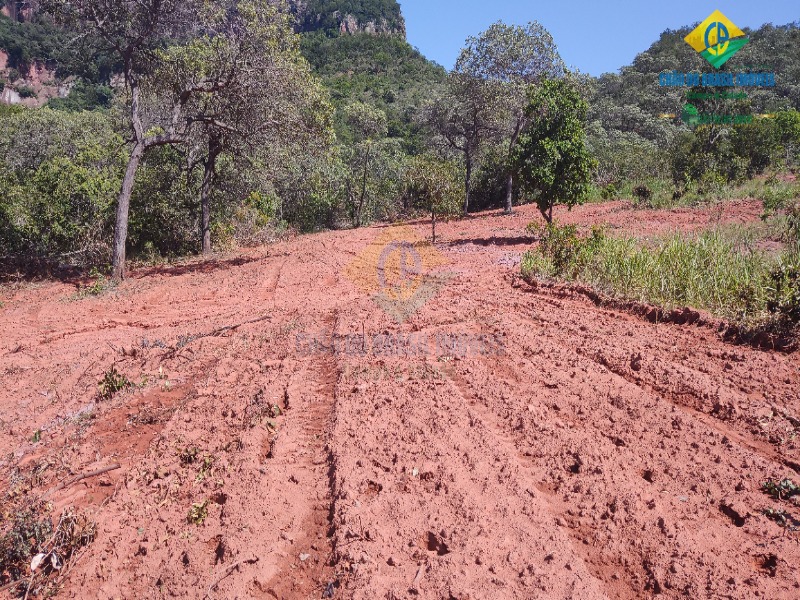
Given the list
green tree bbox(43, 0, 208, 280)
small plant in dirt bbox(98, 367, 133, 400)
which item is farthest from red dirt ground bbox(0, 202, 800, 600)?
green tree bbox(43, 0, 208, 280)

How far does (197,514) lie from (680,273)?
609 centimetres

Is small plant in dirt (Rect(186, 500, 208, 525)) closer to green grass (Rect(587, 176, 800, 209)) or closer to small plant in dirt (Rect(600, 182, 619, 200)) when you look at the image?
green grass (Rect(587, 176, 800, 209))

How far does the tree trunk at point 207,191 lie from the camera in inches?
523

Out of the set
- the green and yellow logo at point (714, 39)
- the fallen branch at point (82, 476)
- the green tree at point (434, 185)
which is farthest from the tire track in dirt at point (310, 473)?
the green and yellow logo at point (714, 39)

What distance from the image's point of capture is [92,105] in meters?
43.0

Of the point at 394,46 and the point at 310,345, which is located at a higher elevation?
the point at 394,46

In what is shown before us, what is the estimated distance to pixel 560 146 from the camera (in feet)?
41.4

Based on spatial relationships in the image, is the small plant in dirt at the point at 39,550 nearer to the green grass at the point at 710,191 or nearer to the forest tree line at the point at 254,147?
the forest tree line at the point at 254,147

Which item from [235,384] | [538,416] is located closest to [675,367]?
[538,416]

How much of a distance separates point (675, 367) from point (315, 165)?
18414mm

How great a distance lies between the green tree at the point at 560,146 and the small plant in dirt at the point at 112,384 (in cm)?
1011

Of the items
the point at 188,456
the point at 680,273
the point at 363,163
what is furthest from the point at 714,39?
the point at 188,456

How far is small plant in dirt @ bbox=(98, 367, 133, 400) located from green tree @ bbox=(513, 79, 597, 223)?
33.2ft

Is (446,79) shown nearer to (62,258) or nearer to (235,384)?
(62,258)
